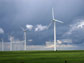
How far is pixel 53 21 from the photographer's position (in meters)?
109

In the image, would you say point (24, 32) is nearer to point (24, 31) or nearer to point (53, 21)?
point (24, 31)

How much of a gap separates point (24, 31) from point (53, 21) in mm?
25018

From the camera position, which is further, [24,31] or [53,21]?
[24,31]

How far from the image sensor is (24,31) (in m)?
128

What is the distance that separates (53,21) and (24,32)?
975 inches

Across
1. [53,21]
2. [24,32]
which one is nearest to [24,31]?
[24,32]

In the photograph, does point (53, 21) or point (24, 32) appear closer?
point (53, 21)

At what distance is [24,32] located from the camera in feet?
417

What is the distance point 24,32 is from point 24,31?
776 millimetres
